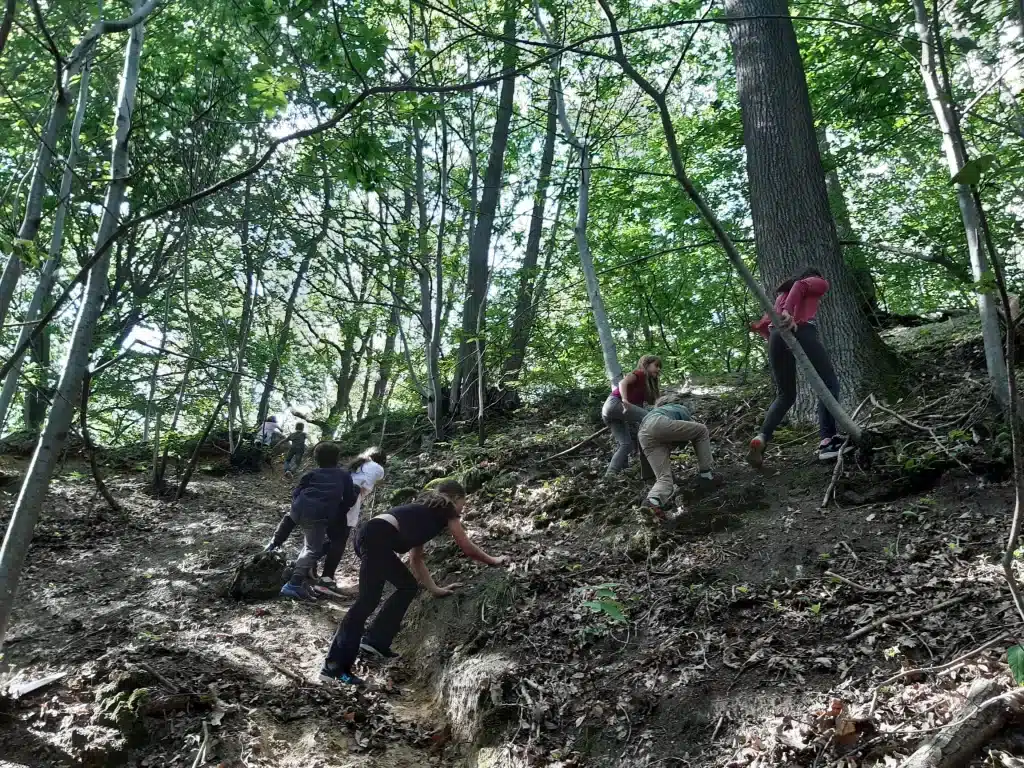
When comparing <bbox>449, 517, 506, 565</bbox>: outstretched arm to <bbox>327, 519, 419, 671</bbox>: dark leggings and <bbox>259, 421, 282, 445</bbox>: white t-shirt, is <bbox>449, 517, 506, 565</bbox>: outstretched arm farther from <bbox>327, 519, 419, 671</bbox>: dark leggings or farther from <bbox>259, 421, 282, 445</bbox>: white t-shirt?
<bbox>259, 421, 282, 445</bbox>: white t-shirt

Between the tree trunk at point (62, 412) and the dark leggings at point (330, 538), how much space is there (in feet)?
10.5

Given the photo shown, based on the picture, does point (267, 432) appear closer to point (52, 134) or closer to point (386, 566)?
point (386, 566)

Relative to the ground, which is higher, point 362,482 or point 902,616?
point 362,482

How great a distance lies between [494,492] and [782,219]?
4.88 meters

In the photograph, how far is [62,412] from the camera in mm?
3936

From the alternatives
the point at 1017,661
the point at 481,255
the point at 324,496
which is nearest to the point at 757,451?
the point at 1017,661

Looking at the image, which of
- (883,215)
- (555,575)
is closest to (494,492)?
(555,575)

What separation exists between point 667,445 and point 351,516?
13.2ft

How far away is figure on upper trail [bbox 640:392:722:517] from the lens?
5801 mm

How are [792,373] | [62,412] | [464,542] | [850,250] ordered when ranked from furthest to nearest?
1. [850,250]
2. [792,373]
3. [464,542]
4. [62,412]

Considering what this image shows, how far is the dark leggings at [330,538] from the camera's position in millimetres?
7051

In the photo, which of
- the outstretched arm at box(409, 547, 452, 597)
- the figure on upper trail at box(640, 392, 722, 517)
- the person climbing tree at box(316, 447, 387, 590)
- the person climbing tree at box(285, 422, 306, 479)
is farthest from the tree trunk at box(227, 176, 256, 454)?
the figure on upper trail at box(640, 392, 722, 517)

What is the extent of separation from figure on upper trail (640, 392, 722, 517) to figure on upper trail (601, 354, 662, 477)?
77 centimetres

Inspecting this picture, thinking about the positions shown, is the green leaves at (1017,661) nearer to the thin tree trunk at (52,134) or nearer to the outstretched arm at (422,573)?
the outstretched arm at (422,573)
